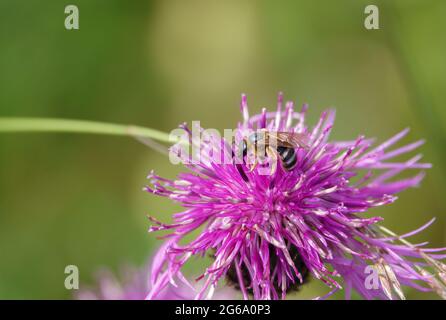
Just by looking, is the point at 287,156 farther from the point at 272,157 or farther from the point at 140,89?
the point at 140,89

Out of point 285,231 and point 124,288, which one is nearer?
point 285,231

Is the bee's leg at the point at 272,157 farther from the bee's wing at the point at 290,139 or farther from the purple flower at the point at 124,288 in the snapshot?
the purple flower at the point at 124,288

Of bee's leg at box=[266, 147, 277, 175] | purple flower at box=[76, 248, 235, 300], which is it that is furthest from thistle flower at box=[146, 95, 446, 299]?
purple flower at box=[76, 248, 235, 300]

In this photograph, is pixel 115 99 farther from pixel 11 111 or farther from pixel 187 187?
pixel 187 187

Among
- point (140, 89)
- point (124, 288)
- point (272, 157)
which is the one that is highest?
point (140, 89)

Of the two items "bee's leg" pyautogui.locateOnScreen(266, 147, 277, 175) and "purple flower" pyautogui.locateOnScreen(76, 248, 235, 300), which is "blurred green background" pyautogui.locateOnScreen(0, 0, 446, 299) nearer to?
"purple flower" pyautogui.locateOnScreen(76, 248, 235, 300)

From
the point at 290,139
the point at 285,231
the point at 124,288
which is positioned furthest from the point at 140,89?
the point at 285,231

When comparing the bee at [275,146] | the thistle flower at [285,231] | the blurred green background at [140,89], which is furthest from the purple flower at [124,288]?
the bee at [275,146]

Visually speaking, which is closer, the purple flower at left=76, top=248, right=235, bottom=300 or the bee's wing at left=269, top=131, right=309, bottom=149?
the bee's wing at left=269, top=131, right=309, bottom=149
